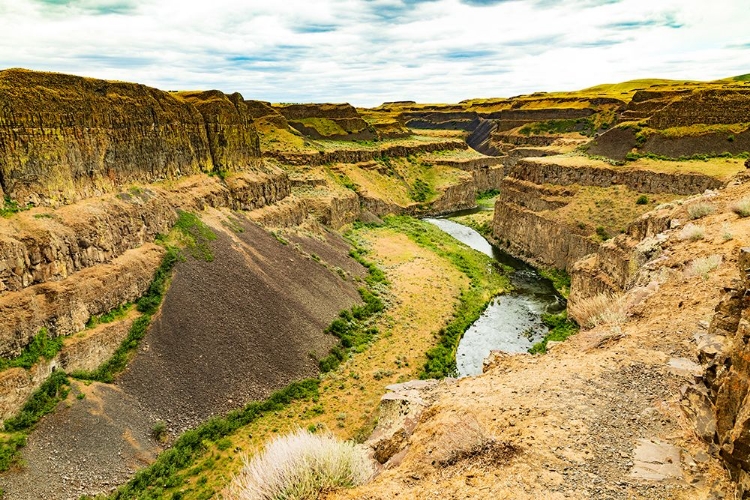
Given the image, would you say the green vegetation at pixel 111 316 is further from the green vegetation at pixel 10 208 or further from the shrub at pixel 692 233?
the shrub at pixel 692 233

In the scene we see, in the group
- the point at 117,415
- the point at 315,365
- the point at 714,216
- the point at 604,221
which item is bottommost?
the point at 315,365

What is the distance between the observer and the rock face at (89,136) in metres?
20.7

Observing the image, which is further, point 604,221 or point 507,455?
point 604,221

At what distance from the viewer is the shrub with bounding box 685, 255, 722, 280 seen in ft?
53.4

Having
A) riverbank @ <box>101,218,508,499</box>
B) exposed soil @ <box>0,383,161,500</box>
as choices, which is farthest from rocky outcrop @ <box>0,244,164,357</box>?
riverbank @ <box>101,218,508,499</box>

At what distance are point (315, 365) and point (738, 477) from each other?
22556mm

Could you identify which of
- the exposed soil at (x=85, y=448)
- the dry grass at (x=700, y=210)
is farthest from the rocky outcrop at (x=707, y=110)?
the exposed soil at (x=85, y=448)

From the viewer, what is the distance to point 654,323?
46.8 ft

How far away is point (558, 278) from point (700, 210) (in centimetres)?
2501

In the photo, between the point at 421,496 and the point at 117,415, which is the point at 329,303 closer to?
the point at 117,415

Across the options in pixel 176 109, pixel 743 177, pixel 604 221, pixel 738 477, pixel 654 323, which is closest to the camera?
pixel 738 477

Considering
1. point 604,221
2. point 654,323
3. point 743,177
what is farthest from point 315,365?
point 604,221

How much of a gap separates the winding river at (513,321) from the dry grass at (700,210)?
12.9 meters

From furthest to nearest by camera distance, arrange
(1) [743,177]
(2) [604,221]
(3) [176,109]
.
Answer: (2) [604,221], (3) [176,109], (1) [743,177]
